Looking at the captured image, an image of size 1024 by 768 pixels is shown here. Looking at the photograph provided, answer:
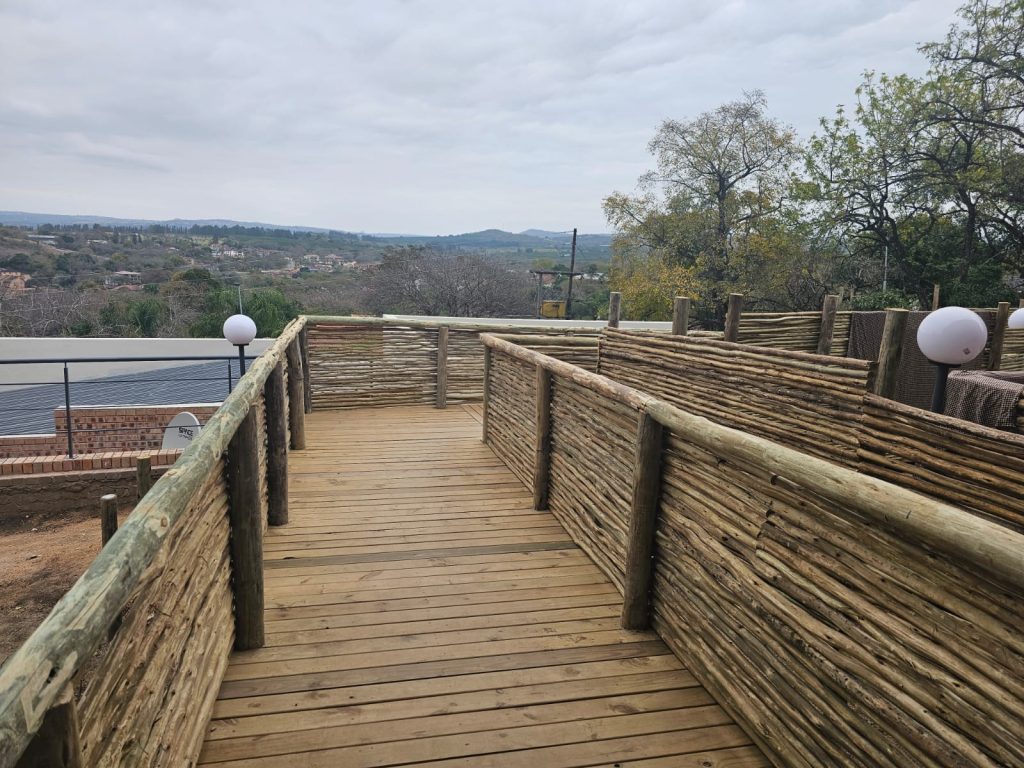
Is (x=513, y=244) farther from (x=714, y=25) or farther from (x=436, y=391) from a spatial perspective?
(x=436, y=391)

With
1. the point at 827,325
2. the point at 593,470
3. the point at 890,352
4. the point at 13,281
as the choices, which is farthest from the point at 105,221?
the point at 890,352

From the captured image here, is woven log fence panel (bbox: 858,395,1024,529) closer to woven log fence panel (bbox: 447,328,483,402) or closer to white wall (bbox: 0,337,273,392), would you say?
woven log fence panel (bbox: 447,328,483,402)

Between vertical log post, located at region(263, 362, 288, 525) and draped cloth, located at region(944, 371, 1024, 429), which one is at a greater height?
draped cloth, located at region(944, 371, 1024, 429)

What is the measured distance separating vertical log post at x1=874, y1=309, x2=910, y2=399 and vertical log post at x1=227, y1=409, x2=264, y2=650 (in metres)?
3.57

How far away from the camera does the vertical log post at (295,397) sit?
5.16 meters

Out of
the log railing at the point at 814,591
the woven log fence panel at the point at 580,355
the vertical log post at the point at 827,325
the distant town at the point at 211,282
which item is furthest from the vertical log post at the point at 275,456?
the distant town at the point at 211,282

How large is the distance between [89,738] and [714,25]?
22.3 m

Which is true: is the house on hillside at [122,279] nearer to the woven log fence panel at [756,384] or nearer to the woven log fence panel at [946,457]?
the woven log fence panel at [756,384]

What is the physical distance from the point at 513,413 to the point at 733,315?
3.17m

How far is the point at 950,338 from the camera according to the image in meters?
3.42

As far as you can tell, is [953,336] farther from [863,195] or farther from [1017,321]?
[863,195]

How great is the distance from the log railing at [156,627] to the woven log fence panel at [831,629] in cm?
160

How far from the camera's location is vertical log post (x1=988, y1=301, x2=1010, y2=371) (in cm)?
627

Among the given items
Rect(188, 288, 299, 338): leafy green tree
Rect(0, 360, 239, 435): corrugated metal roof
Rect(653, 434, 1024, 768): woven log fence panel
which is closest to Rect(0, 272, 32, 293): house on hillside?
Rect(188, 288, 299, 338): leafy green tree
